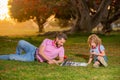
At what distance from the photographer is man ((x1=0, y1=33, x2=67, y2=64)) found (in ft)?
35.8

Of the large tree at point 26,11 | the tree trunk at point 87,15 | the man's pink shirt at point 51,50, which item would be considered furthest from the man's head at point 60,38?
the large tree at point 26,11

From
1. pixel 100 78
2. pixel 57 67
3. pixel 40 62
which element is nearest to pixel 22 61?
pixel 40 62

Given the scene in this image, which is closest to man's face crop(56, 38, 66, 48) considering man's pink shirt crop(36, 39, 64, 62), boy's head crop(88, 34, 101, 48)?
man's pink shirt crop(36, 39, 64, 62)

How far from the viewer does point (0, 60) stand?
11.7 meters

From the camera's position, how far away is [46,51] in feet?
36.9

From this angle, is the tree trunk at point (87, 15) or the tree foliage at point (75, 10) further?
the tree foliage at point (75, 10)

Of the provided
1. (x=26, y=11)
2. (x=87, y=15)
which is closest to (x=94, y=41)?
(x=87, y=15)

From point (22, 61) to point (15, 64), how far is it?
0.63 m

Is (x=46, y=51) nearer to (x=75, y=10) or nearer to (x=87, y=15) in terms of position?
(x=87, y=15)

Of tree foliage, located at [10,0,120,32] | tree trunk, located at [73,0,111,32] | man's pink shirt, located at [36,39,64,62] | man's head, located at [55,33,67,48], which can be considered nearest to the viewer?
man's head, located at [55,33,67,48]

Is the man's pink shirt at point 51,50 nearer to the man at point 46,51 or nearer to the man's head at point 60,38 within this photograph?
the man at point 46,51

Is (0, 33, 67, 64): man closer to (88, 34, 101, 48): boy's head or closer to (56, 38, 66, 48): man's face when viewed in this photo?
(56, 38, 66, 48): man's face

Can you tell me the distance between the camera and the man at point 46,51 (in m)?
10.9

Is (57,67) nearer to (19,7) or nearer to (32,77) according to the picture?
(32,77)
